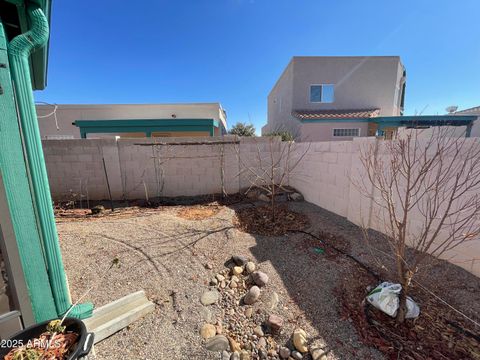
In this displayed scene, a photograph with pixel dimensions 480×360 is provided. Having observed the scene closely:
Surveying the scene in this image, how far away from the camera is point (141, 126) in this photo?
886cm

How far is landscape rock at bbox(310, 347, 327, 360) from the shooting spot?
69.9 inches

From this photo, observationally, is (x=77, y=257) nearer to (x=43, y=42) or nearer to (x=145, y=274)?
(x=145, y=274)

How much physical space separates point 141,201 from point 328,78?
12.3 metres

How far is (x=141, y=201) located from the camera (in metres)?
5.94

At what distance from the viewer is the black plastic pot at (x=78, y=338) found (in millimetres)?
1326

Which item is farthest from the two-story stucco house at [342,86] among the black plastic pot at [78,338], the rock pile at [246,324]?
the black plastic pot at [78,338]

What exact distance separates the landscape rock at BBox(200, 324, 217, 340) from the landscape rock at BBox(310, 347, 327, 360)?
95 cm

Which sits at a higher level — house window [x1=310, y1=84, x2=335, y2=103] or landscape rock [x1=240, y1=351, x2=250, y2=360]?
house window [x1=310, y1=84, x2=335, y2=103]

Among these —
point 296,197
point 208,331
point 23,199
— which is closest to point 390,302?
point 208,331

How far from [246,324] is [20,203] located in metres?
2.38

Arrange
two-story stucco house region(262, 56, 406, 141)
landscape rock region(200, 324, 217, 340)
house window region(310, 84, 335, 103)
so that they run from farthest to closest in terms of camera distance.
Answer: house window region(310, 84, 335, 103), two-story stucco house region(262, 56, 406, 141), landscape rock region(200, 324, 217, 340)

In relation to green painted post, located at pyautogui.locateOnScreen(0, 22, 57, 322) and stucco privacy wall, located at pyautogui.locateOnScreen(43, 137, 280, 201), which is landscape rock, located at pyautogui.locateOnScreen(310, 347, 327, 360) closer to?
green painted post, located at pyautogui.locateOnScreen(0, 22, 57, 322)

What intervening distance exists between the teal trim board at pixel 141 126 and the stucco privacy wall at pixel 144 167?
9.97 ft

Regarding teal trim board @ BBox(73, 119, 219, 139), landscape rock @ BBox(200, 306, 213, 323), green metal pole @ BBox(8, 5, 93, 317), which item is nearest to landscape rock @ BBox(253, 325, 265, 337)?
landscape rock @ BBox(200, 306, 213, 323)
